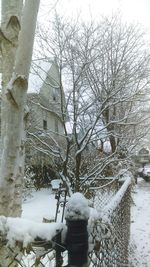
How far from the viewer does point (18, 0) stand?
2830 millimetres

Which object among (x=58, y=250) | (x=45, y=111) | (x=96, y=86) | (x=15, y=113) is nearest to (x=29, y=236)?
(x=58, y=250)

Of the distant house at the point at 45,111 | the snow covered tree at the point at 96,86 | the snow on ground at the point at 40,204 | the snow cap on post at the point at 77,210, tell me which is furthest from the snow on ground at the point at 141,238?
the snow cap on post at the point at 77,210

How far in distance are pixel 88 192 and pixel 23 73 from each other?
610 centimetres

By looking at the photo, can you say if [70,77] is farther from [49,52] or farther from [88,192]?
[88,192]

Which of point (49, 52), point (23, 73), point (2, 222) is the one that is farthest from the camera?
point (49, 52)

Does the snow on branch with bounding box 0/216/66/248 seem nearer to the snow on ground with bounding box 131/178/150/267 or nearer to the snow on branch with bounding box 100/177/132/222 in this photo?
the snow on branch with bounding box 100/177/132/222

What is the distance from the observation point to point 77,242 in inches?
53.6

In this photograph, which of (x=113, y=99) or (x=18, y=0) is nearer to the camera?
(x=18, y=0)

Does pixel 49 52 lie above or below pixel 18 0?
above

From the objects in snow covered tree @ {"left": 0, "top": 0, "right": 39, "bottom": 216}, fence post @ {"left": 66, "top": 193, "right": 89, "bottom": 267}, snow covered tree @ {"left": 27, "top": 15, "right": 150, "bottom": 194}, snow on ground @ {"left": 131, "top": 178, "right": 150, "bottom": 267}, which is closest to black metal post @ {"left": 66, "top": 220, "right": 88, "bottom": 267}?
fence post @ {"left": 66, "top": 193, "right": 89, "bottom": 267}

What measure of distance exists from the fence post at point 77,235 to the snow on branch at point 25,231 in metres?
0.05

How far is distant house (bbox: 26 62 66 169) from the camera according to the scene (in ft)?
29.3

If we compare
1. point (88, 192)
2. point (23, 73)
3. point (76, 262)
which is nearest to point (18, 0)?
point (23, 73)

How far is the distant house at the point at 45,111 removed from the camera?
894cm
